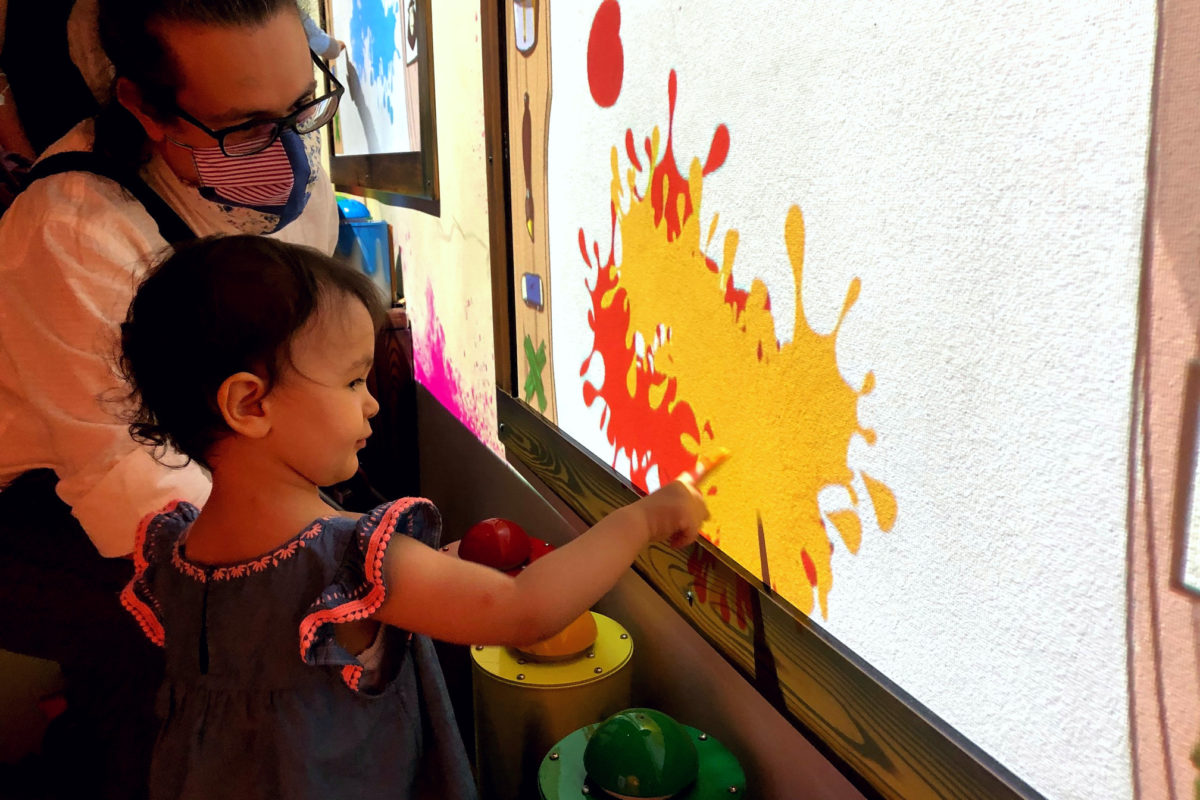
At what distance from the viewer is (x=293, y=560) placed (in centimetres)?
78

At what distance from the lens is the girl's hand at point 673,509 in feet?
2.66

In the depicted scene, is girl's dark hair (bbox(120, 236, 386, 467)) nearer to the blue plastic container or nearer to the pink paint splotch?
the pink paint splotch

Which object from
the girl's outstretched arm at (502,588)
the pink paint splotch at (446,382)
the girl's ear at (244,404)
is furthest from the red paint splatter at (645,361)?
the pink paint splotch at (446,382)

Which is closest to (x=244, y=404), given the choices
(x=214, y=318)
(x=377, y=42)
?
(x=214, y=318)

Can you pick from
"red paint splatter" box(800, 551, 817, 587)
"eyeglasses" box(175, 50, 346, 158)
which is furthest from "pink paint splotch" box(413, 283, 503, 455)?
"red paint splatter" box(800, 551, 817, 587)

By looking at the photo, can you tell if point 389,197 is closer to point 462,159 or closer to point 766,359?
point 462,159

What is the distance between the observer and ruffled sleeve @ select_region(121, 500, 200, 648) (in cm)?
90

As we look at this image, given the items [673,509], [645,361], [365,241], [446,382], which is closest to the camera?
[673,509]

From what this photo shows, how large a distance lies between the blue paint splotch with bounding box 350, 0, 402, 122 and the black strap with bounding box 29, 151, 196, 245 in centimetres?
98

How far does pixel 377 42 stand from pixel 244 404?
1.59 m

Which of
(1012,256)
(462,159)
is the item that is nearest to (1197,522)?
(1012,256)

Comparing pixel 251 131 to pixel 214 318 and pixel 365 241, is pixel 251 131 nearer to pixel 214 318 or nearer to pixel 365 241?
pixel 214 318

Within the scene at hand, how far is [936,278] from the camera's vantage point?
0.54 m

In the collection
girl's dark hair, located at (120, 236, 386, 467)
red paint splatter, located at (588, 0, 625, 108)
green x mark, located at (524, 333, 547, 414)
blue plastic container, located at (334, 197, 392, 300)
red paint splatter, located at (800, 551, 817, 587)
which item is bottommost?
blue plastic container, located at (334, 197, 392, 300)
